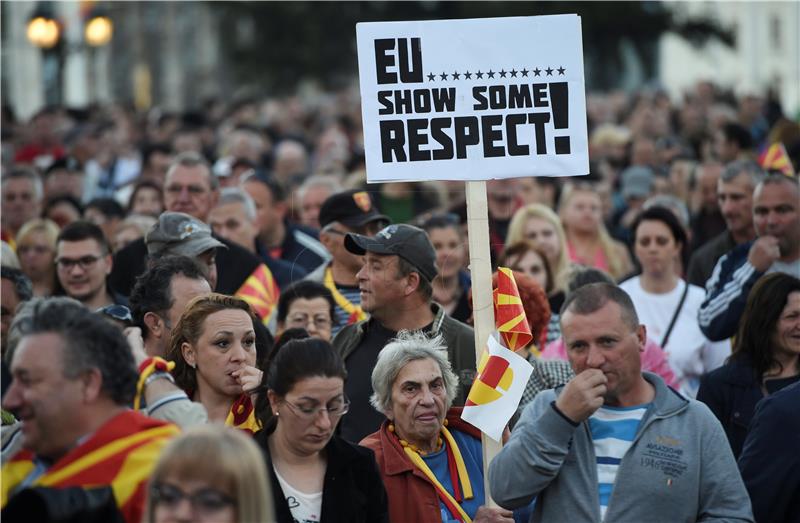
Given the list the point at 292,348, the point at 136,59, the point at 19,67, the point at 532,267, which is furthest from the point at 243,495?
the point at 136,59

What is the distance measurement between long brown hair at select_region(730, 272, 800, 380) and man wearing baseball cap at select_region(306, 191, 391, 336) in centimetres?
249

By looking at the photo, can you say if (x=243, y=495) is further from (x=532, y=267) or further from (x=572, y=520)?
(x=532, y=267)

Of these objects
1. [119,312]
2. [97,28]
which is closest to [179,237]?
[119,312]

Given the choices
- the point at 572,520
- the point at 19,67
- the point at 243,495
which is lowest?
the point at 572,520

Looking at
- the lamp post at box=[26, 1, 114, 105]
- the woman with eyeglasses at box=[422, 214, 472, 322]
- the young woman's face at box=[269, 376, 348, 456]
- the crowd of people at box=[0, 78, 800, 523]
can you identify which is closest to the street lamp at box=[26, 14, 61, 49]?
the lamp post at box=[26, 1, 114, 105]

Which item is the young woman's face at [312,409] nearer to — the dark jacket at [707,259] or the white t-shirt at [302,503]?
the white t-shirt at [302,503]

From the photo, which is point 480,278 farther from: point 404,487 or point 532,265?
point 532,265

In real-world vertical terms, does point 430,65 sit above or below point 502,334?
above

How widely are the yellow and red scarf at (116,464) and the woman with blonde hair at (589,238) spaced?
8.08 m

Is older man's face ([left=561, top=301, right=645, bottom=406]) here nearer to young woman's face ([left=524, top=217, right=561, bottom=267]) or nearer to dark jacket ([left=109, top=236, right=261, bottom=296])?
dark jacket ([left=109, top=236, right=261, bottom=296])

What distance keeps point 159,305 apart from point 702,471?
2.73m

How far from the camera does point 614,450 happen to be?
6379 mm

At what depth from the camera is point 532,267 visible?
11.2 metres

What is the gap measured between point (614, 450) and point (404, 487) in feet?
3.55
